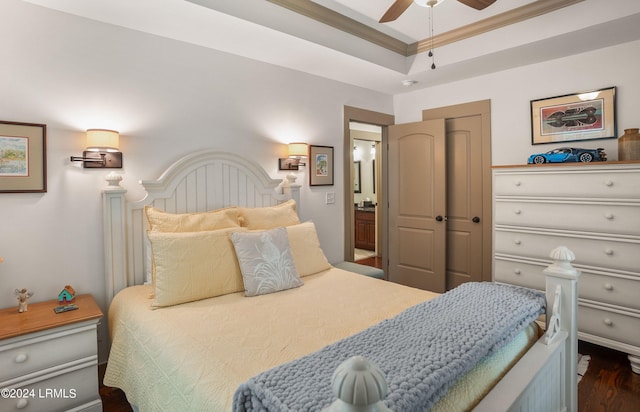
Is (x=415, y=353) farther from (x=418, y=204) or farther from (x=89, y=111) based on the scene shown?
(x=418, y=204)

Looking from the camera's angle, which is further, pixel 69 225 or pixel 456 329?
pixel 69 225

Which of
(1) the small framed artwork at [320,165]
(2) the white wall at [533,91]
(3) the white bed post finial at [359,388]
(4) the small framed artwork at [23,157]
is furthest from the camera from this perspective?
(1) the small framed artwork at [320,165]

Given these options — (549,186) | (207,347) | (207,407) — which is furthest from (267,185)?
(549,186)

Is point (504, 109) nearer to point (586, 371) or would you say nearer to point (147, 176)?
point (586, 371)

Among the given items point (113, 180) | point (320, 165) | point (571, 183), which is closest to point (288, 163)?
point (320, 165)

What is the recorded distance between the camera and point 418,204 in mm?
3963

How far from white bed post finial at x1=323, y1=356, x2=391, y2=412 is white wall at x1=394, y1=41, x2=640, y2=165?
3196 millimetres

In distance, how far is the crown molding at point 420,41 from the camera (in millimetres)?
2529

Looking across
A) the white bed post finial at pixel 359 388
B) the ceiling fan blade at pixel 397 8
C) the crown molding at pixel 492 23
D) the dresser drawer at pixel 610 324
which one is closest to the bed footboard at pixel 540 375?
the white bed post finial at pixel 359 388

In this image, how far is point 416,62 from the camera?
133 inches

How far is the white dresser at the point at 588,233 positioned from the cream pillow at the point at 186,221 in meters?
2.32

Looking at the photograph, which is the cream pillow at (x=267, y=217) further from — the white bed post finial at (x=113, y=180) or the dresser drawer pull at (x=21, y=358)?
the dresser drawer pull at (x=21, y=358)

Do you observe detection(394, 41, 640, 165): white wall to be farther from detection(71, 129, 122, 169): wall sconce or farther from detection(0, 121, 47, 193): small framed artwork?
detection(0, 121, 47, 193): small framed artwork

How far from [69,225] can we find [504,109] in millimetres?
3748
